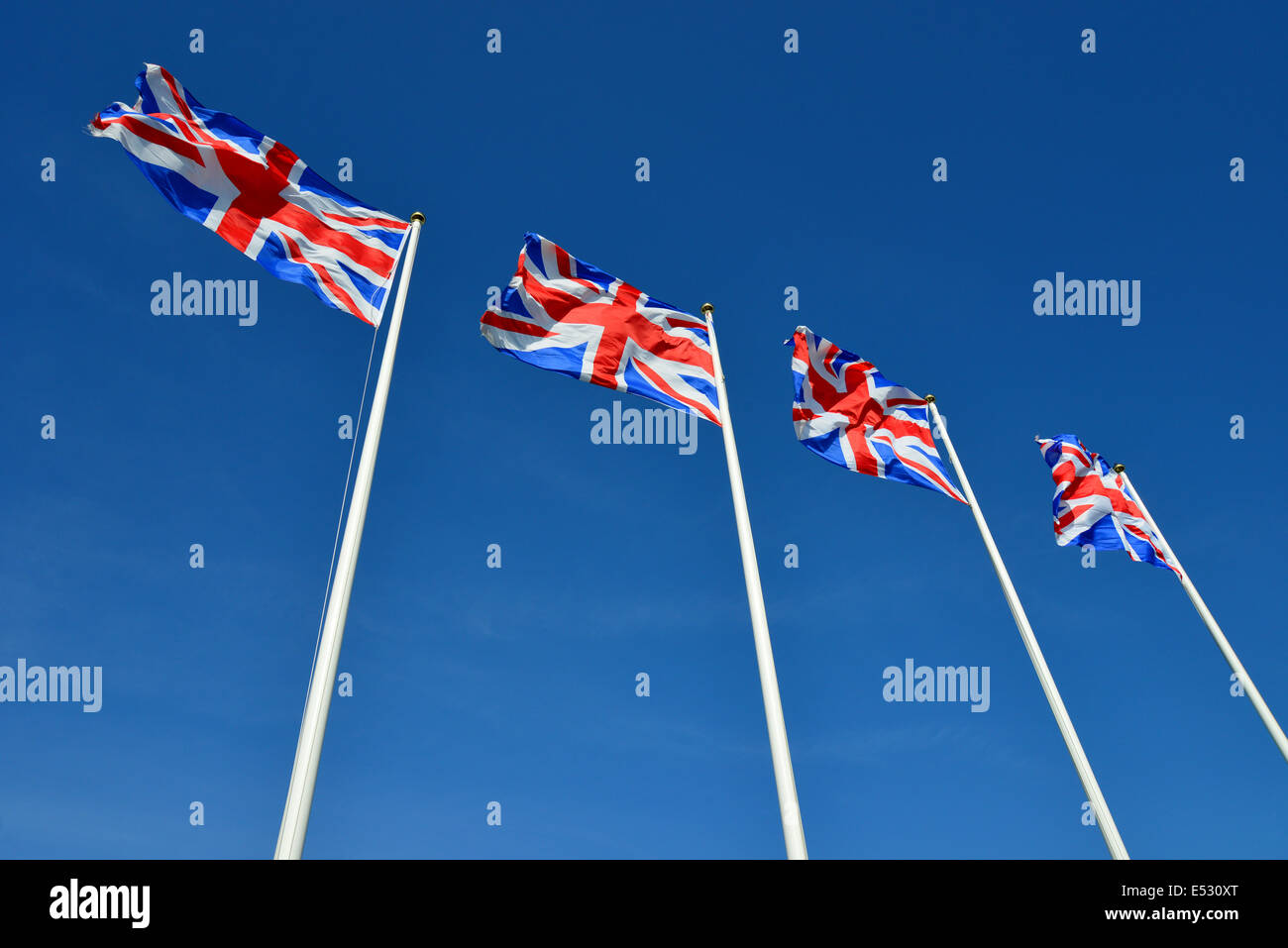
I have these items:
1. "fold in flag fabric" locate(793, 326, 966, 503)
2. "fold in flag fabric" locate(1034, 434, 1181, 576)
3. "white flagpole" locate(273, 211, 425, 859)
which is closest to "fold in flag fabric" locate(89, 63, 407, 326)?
"white flagpole" locate(273, 211, 425, 859)

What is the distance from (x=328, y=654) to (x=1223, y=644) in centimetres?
1680

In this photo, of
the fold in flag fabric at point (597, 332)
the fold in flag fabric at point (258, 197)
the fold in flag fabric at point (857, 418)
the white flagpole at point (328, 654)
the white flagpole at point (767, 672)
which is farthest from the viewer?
the fold in flag fabric at point (857, 418)

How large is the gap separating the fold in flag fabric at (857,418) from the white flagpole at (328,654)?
8.01m

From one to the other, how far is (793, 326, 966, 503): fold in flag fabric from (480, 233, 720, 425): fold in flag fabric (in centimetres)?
291

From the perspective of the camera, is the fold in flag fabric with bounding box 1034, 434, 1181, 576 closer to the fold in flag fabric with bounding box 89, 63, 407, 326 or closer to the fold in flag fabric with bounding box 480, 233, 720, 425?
the fold in flag fabric with bounding box 480, 233, 720, 425

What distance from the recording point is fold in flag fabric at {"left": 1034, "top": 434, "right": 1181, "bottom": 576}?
17453 mm

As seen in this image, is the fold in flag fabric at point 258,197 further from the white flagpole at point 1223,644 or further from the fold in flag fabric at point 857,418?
the white flagpole at point 1223,644

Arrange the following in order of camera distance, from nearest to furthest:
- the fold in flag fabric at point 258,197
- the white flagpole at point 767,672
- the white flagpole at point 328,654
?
the white flagpole at point 328,654, the white flagpole at point 767,672, the fold in flag fabric at point 258,197

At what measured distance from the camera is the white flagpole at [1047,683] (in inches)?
450

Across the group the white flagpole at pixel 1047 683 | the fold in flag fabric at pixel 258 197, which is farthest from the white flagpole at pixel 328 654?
the white flagpole at pixel 1047 683
